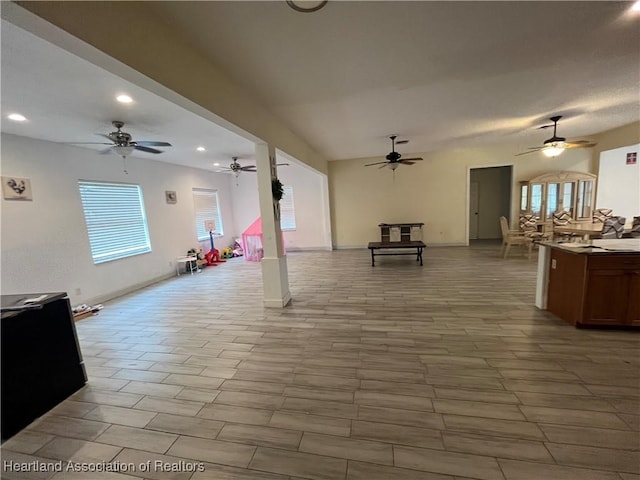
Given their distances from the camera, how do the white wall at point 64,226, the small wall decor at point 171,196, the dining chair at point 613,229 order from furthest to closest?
the small wall decor at point 171,196
the dining chair at point 613,229
the white wall at point 64,226

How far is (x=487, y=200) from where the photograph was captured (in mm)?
9164

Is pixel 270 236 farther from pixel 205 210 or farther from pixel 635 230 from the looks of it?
pixel 635 230

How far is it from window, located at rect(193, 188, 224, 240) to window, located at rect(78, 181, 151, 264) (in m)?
1.73

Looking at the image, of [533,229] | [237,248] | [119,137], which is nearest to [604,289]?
[533,229]

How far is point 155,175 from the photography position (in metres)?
5.96

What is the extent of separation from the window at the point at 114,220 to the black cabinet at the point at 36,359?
116 inches

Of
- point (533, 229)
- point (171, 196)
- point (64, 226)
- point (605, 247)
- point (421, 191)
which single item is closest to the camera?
point (605, 247)

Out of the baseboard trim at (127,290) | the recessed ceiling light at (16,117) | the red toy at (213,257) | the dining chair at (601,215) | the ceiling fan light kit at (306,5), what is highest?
the ceiling fan light kit at (306,5)

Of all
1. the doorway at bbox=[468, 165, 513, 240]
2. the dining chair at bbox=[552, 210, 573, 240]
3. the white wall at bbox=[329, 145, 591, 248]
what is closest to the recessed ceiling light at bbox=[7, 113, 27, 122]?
the white wall at bbox=[329, 145, 591, 248]

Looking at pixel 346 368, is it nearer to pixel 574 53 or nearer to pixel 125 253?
pixel 574 53

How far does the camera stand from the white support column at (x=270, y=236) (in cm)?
370

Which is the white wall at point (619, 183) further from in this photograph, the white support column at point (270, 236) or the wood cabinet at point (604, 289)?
the white support column at point (270, 236)

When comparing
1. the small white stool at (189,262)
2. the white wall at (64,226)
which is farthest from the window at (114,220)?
the small white stool at (189,262)

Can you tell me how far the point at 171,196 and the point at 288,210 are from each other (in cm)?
337
